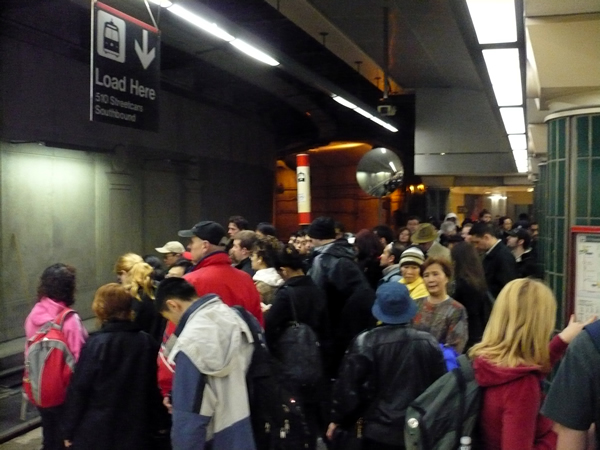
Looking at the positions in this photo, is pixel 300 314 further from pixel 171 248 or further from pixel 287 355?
pixel 171 248

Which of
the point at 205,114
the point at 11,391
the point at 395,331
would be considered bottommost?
the point at 11,391

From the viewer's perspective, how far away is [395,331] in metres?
2.92

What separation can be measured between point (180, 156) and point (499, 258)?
699 cm

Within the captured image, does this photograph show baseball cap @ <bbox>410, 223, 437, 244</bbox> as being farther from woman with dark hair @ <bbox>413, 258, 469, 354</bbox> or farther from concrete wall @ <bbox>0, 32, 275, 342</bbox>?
concrete wall @ <bbox>0, 32, 275, 342</bbox>

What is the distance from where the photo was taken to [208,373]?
8.61ft

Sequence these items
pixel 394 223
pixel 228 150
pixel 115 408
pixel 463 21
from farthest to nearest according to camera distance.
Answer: pixel 394 223, pixel 228 150, pixel 463 21, pixel 115 408

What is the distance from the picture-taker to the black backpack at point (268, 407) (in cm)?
289

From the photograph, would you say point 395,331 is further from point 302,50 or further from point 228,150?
point 228,150

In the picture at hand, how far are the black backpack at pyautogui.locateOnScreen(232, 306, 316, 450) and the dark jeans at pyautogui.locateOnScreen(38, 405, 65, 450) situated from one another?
1272mm

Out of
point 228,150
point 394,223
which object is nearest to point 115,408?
point 228,150

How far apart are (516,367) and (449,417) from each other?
0.32 m

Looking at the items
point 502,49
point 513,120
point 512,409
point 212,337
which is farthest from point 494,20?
point 513,120

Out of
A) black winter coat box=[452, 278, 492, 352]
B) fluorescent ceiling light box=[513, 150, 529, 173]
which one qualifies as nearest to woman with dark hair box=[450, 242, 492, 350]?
black winter coat box=[452, 278, 492, 352]

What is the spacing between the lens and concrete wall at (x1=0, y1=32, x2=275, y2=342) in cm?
726
